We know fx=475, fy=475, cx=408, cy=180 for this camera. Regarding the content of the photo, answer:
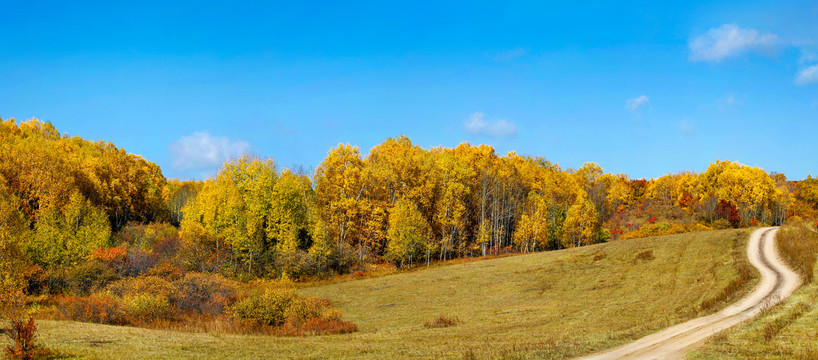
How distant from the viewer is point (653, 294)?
110 ft

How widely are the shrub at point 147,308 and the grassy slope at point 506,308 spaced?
5377 mm

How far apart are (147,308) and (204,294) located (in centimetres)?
563

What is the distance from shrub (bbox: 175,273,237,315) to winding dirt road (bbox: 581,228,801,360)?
27722 millimetres

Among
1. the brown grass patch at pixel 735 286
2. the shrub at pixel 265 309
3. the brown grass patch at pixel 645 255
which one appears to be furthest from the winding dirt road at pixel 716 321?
the shrub at pixel 265 309

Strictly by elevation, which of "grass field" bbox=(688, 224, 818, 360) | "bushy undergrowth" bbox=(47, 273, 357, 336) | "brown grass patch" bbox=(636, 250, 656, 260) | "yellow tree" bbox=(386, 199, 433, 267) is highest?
"yellow tree" bbox=(386, 199, 433, 267)

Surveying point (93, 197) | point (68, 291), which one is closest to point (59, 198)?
point (93, 197)

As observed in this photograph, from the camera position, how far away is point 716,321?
2242 centimetres

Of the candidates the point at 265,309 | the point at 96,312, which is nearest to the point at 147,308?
the point at 96,312

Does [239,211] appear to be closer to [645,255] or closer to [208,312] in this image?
[208,312]

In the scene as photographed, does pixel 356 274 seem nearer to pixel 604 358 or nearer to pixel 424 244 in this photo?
pixel 424 244

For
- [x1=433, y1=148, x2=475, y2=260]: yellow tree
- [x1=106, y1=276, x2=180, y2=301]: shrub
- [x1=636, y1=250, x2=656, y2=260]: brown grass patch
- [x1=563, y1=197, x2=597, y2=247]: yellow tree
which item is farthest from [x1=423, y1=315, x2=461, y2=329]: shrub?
[x1=563, y1=197, x2=597, y2=247]: yellow tree

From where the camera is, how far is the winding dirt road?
1745 cm

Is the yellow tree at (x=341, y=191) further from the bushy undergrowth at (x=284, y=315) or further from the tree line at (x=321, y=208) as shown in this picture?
the bushy undergrowth at (x=284, y=315)

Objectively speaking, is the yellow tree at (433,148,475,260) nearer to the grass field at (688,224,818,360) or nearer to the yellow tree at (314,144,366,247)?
the yellow tree at (314,144,366,247)
